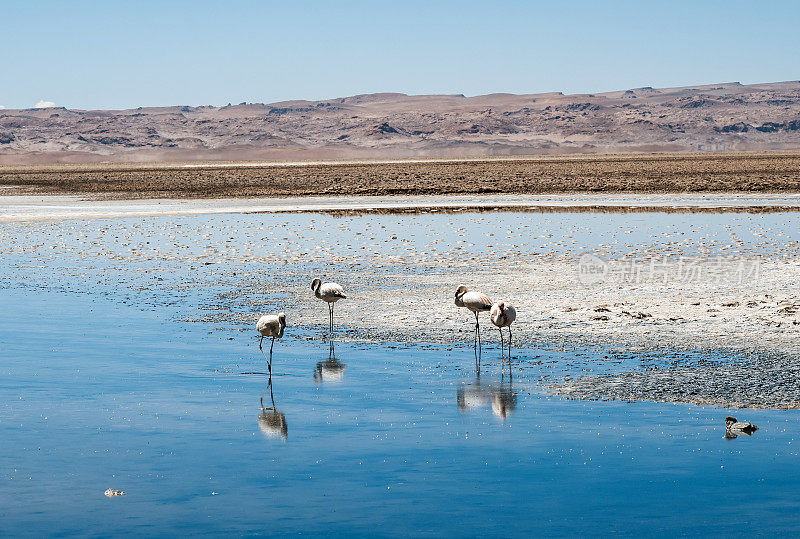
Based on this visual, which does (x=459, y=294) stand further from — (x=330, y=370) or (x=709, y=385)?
(x=709, y=385)

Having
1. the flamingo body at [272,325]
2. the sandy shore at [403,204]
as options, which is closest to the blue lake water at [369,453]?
the flamingo body at [272,325]

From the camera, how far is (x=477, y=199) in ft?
131

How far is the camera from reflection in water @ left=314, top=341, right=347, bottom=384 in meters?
10.0

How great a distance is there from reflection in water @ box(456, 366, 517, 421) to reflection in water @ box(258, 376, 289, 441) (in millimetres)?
1590

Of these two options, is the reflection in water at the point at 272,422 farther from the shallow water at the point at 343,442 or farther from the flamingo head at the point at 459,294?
the flamingo head at the point at 459,294

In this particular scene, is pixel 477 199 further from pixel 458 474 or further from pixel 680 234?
pixel 458 474

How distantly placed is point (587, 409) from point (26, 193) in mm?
49516

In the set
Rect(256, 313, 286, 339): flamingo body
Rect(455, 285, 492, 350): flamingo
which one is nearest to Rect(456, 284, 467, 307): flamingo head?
Rect(455, 285, 492, 350): flamingo

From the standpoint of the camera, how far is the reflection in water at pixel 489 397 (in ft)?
29.0

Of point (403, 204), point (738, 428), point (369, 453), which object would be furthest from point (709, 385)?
point (403, 204)

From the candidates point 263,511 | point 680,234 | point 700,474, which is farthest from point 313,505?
point 680,234

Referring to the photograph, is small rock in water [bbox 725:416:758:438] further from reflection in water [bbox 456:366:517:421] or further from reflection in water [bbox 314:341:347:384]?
reflection in water [bbox 314:341:347:384]

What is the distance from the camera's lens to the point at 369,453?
24.8 ft

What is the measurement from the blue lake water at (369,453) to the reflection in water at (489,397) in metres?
0.03
